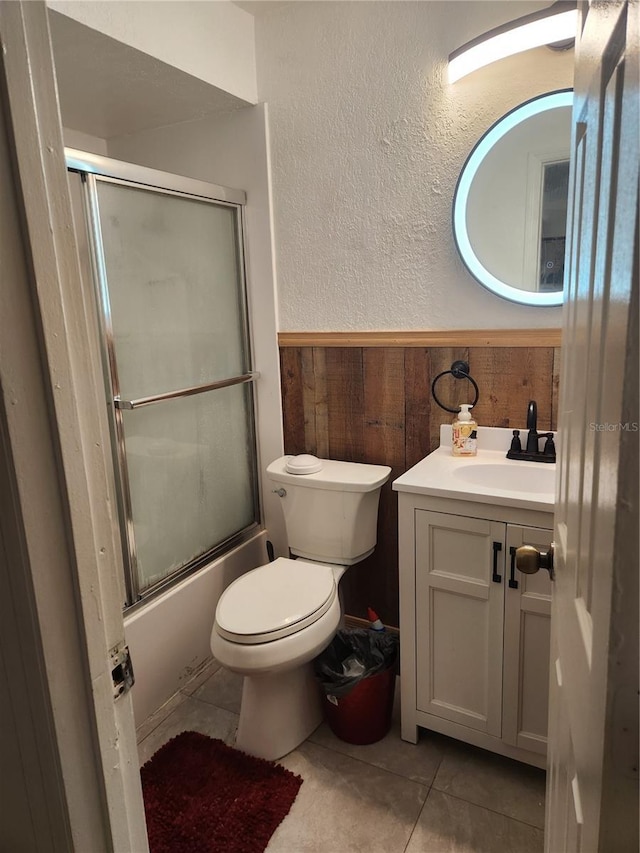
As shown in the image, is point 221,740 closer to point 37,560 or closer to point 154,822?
point 154,822

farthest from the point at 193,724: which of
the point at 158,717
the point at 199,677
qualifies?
the point at 199,677

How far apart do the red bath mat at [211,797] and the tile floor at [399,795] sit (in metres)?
0.04

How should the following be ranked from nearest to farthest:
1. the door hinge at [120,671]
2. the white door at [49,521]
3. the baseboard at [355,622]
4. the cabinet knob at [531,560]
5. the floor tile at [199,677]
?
1. the white door at [49,521]
2. the door hinge at [120,671]
3. the cabinet knob at [531,560]
4. the floor tile at [199,677]
5. the baseboard at [355,622]

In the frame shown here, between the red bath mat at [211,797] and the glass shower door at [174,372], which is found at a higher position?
the glass shower door at [174,372]

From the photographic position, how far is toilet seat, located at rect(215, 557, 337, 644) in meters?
1.62

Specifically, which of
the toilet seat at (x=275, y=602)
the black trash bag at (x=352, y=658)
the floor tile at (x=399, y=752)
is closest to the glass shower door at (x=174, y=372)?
the toilet seat at (x=275, y=602)

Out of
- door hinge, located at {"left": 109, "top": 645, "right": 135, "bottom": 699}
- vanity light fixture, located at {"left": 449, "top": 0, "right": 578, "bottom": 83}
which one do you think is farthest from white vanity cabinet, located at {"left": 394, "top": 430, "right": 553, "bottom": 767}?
vanity light fixture, located at {"left": 449, "top": 0, "right": 578, "bottom": 83}

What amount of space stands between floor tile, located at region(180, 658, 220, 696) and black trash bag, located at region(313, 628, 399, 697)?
0.53m

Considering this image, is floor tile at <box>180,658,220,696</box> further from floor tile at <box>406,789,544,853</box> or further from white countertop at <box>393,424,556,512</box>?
white countertop at <box>393,424,556,512</box>

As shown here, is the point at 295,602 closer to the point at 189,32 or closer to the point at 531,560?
the point at 531,560

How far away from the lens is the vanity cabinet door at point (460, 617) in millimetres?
1578

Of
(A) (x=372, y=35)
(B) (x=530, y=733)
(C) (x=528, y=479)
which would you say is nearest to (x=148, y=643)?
(B) (x=530, y=733)

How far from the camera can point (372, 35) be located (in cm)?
193

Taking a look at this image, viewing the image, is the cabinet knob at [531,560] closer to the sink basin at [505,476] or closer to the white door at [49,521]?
the white door at [49,521]
